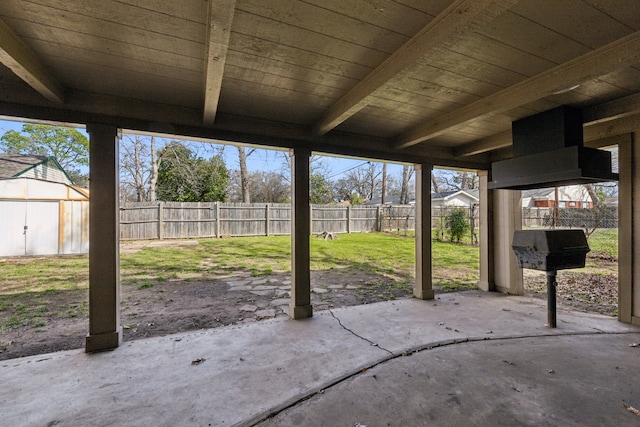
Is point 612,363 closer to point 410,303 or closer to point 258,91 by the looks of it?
point 410,303

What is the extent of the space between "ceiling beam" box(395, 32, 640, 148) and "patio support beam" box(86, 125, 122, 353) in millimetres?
3226

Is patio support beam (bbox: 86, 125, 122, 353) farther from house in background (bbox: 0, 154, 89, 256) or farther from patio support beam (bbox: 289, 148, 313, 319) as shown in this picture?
house in background (bbox: 0, 154, 89, 256)

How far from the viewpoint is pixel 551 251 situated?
2.84m

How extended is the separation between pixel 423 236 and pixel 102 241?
3769 millimetres

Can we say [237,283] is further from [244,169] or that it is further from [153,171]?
[153,171]

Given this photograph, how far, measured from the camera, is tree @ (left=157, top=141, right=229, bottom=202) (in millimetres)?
13188

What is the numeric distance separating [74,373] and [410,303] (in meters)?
3.52

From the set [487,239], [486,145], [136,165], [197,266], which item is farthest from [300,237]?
[136,165]

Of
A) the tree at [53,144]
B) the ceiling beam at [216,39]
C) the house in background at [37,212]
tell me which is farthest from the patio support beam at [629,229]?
the tree at [53,144]

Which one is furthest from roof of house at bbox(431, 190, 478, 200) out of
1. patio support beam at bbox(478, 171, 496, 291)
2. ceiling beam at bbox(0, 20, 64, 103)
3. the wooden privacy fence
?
ceiling beam at bbox(0, 20, 64, 103)

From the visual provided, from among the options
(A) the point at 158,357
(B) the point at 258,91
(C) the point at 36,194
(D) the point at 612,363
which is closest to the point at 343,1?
(B) the point at 258,91

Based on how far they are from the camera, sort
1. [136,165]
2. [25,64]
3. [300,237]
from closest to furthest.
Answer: [25,64]
[300,237]
[136,165]

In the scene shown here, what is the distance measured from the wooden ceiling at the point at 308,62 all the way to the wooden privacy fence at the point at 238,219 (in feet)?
28.7

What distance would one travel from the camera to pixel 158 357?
2410mm
